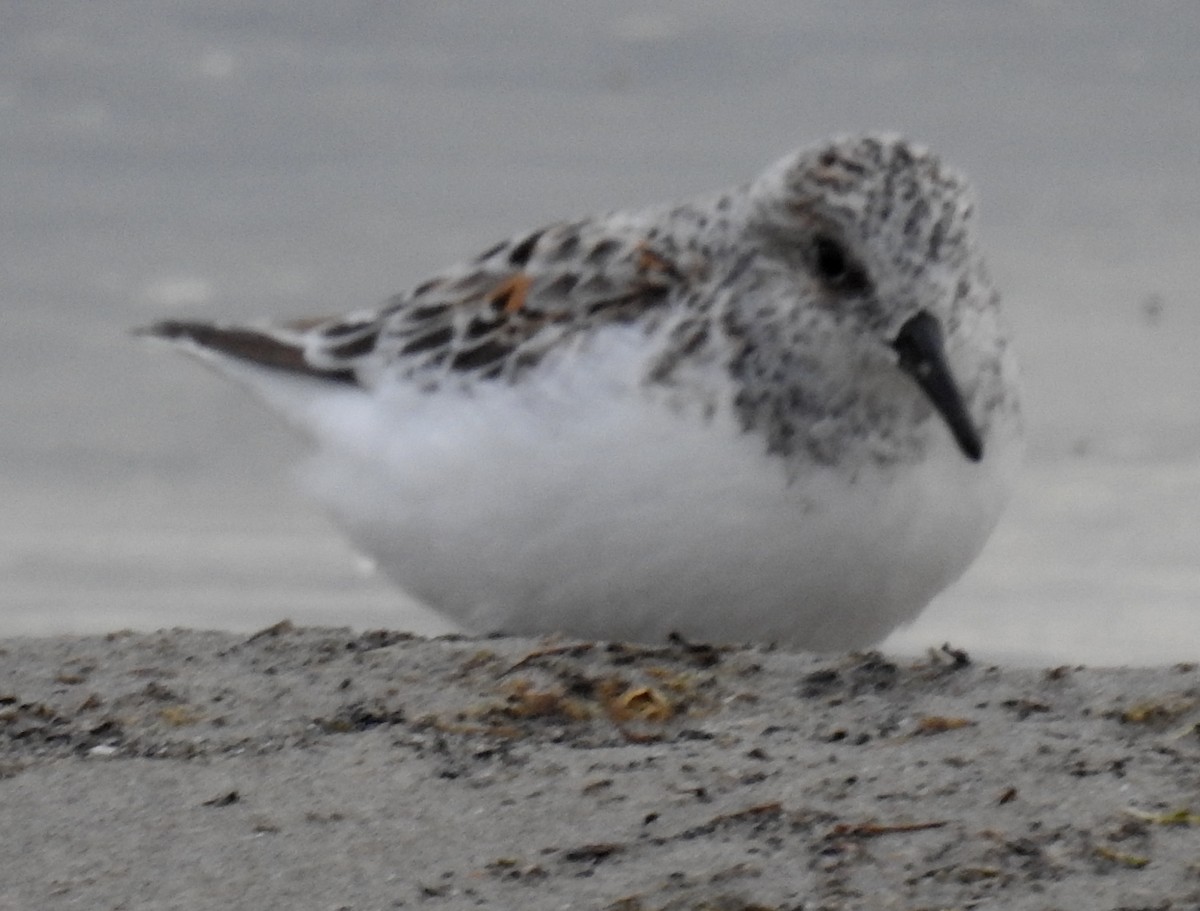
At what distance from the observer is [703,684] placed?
17.0 ft

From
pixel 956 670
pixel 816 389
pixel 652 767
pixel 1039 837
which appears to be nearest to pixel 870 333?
pixel 816 389

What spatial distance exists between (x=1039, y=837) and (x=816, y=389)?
6.95 ft

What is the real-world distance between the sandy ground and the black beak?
802 millimetres

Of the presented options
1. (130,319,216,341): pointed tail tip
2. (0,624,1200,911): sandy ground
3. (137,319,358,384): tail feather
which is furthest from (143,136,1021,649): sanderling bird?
(130,319,216,341): pointed tail tip

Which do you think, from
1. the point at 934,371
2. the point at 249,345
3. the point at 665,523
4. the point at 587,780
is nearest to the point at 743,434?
the point at 665,523

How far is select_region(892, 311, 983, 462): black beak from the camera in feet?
19.0

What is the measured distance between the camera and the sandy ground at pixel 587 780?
13.1 feet

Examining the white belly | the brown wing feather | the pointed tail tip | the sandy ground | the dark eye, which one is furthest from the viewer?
the pointed tail tip

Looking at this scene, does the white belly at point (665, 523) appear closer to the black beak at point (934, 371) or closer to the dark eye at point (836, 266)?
the black beak at point (934, 371)

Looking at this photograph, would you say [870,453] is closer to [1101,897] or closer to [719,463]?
[719,463]

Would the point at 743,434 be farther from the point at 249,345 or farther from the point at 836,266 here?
the point at 249,345

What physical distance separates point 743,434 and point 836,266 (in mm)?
593

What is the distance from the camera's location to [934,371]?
5.80 metres

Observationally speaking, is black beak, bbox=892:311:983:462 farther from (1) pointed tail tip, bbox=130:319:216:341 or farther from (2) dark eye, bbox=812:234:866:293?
(1) pointed tail tip, bbox=130:319:216:341
